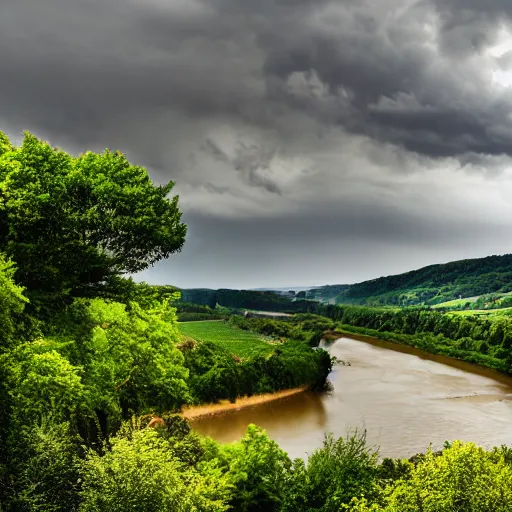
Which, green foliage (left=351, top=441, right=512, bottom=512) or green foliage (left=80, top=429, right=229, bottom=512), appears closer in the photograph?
green foliage (left=80, top=429, right=229, bottom=512)

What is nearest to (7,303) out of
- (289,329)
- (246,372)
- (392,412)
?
(246,372)

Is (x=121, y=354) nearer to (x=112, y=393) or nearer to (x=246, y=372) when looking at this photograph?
(x=112, y=393)

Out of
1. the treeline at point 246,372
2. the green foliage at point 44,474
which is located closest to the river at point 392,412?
the treeline at point 246,372

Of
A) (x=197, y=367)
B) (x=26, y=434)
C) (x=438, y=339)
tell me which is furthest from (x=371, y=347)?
(x=26, y=434)

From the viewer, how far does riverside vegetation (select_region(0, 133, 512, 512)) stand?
14.1 meters

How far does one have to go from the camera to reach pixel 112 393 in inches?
800

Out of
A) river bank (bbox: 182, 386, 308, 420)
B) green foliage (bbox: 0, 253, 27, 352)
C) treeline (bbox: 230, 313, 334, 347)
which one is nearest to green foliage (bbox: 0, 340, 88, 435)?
green foliage (bbox: 0, 253, 27, 352)

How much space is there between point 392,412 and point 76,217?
45.5m

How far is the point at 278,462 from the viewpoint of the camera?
A: 69.9 feet

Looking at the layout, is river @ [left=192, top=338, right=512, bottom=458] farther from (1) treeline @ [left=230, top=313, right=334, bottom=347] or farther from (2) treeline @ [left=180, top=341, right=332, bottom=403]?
(1) treeline @ [left=230, top=313, right=334, bottom=347]

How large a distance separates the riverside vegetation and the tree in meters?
0.06

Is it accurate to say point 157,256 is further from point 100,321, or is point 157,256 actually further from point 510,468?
point 510,468

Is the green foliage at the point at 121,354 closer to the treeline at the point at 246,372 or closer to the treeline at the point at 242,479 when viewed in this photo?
the treeline at the point at 242,479

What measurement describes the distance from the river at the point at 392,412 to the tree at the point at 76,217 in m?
25.1
